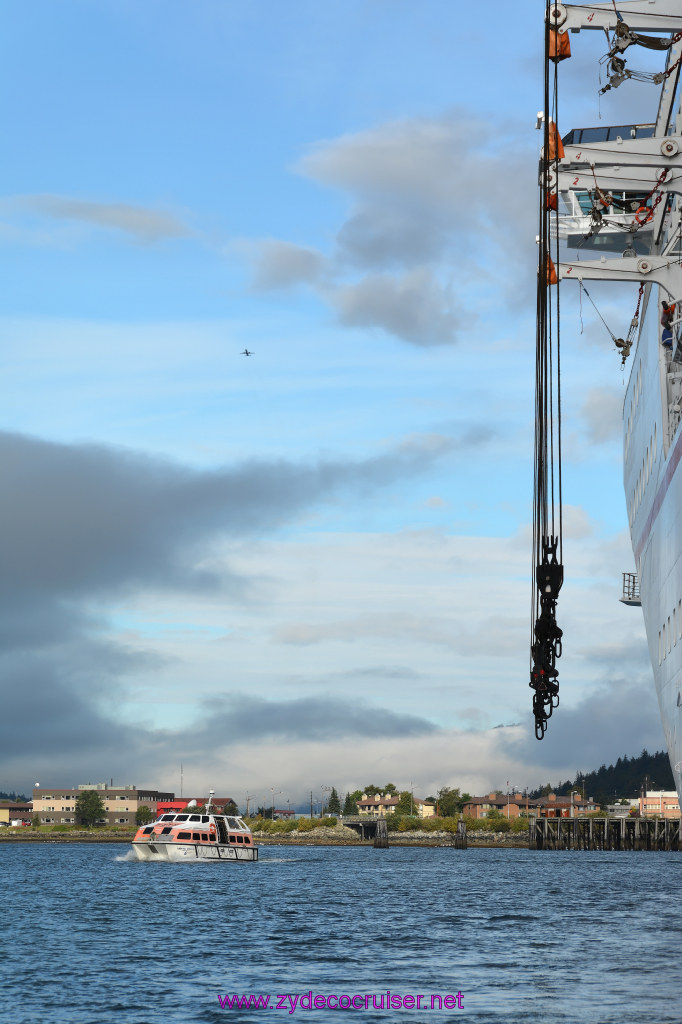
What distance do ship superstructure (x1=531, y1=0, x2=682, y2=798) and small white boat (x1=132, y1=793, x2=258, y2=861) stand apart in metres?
58.4

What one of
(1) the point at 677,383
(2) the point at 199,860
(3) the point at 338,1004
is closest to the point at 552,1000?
(3) the point at 338,1004

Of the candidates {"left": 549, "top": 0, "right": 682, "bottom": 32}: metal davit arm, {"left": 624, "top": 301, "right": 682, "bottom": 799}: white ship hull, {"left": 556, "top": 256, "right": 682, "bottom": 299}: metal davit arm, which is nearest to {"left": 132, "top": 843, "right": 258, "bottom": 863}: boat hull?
{"left": 624, "top": 301, "right": 682, "bottom": 799}: white ship hull

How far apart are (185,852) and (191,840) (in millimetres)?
1089

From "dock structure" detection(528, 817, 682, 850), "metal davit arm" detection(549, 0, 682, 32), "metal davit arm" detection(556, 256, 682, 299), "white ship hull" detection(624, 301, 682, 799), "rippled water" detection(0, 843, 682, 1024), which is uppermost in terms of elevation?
"metal davit arm" detection(549, 0, 682, 32)

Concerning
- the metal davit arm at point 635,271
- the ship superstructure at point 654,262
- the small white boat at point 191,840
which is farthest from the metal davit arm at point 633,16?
the small white boat at point 191,840

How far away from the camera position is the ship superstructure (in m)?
39.1

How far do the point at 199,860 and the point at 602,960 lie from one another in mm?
71521

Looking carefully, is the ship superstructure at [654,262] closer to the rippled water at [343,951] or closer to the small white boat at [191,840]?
the rippled water at [343,951]

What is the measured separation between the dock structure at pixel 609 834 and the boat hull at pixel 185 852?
68406mm

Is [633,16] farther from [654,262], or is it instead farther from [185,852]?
[185,852]

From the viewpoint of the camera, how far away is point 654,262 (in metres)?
41.5

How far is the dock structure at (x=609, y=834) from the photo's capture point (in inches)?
6107

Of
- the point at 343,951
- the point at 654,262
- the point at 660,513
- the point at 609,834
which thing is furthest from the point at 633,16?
the point at 609,834

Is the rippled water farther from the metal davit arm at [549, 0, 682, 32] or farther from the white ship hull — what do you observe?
the metal davit arm at [549, 0, 682, 32]
